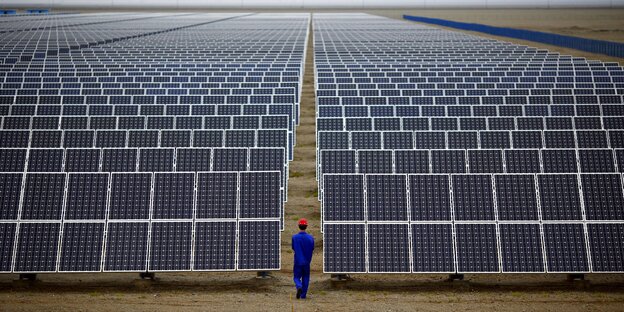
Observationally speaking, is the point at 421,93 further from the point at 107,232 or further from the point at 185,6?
the point at 185,6

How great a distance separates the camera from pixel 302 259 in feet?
34.5

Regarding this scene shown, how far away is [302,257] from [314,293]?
0.81 m

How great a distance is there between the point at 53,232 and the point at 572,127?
41.4 ft

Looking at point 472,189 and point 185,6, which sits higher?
point 185,6

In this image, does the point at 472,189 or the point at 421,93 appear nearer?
the point at 472,189

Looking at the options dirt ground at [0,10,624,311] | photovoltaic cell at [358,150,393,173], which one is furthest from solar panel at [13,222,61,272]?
photovoltaic cell at [358,150,393,173]

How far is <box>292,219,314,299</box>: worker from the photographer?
34.5 feet

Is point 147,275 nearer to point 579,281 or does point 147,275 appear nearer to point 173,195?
point 173,195

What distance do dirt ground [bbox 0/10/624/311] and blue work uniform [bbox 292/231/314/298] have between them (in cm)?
28

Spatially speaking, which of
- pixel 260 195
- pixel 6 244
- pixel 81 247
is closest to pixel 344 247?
pixel 260 195

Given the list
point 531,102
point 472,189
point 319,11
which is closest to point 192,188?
point 472,189

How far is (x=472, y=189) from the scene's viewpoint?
11.6m

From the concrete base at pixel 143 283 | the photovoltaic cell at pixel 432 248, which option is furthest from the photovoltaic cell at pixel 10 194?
the photovoltaic cell at pixel 432 248

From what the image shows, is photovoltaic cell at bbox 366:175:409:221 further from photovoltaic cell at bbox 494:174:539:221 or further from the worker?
photovoltaic cell at bbox 494:174:539:221
